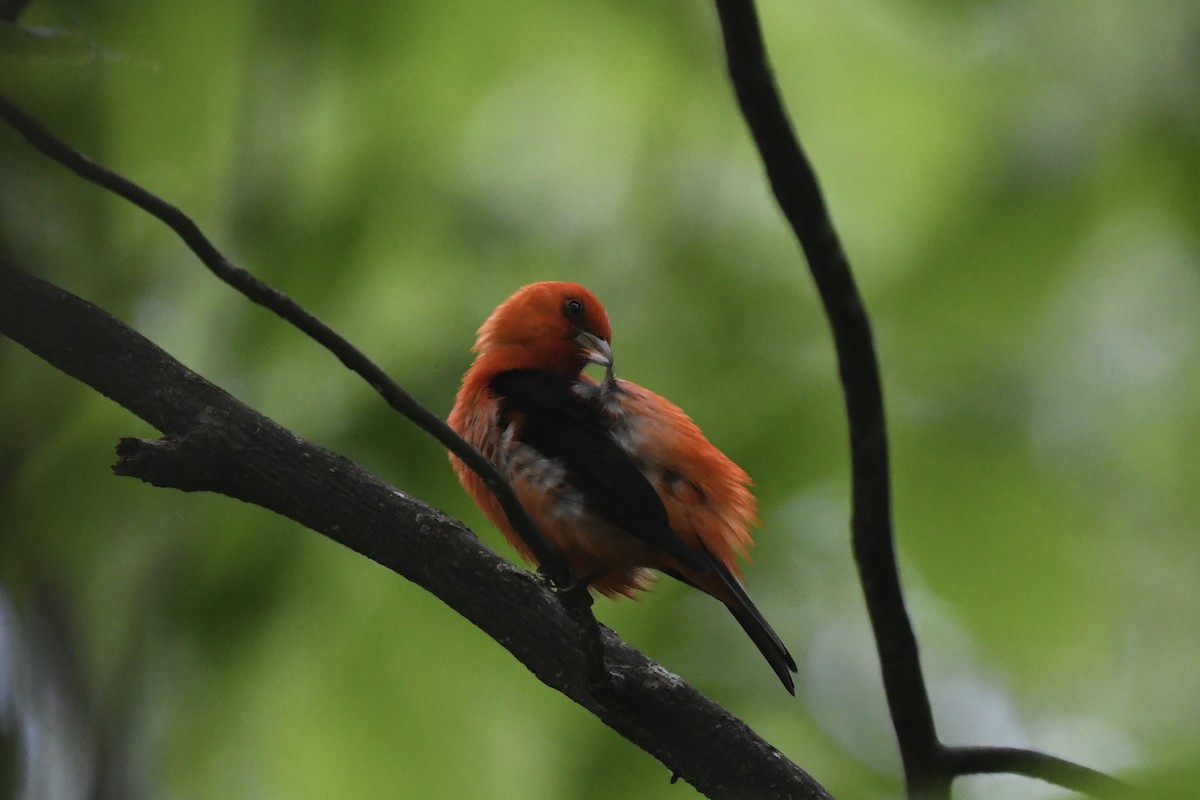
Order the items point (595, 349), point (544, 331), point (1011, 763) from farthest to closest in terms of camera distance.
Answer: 1. point (544, 331)
2. point (595, 349)
3. point (1011, 763)

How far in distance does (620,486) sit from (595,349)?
2.87 feet

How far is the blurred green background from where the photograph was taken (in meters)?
3.07

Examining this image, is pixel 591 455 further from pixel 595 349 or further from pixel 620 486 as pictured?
pixel 595 349

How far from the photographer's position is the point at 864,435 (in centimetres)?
204

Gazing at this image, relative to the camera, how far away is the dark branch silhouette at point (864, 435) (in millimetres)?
1589

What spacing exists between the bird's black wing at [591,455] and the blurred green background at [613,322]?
0.95 feet

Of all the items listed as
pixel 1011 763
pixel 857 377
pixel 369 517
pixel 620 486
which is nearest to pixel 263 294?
pixel 369 517

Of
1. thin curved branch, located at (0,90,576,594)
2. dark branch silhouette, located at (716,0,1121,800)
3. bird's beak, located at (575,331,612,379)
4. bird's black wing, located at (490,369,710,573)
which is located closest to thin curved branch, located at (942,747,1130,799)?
dark branch silhouette, located at (716,0,1121,800)

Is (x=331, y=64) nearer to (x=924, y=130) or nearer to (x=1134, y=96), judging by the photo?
(x=924, y=130)

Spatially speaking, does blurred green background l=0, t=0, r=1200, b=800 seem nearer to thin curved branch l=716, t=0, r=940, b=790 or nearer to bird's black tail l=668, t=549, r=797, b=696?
bird's black tail l=668, t=549, r=797, b=696

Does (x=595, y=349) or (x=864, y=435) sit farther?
(x=595, y=349)

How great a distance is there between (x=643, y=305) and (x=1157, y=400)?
159 cm

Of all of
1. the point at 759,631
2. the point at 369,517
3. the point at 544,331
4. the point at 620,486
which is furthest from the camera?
the point at 544,331

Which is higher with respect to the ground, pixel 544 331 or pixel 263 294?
pixel 544 331
